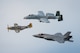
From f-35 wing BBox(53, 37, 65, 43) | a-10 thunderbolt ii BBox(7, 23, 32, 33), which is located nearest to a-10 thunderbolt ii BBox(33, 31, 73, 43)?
f-35 wing BBox(53, 37, 65, 43)

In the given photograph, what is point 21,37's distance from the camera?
2873mm

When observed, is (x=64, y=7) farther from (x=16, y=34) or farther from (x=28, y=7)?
(x=16, y=34)

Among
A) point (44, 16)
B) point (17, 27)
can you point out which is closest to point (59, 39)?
point (44, 16)

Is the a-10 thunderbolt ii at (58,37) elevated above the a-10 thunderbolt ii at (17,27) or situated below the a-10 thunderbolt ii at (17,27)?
below

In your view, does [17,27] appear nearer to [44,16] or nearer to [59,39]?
[44,16]

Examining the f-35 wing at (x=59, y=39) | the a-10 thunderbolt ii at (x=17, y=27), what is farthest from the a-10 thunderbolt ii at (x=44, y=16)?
the f-35 wing at (x=59, y=39)

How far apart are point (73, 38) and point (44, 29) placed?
13.6 inches

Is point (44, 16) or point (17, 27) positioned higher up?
point (44, 16)

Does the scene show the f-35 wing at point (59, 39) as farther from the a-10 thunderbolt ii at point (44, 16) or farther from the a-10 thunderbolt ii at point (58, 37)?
the a-10 thunderbolt ii at point (44, 16)

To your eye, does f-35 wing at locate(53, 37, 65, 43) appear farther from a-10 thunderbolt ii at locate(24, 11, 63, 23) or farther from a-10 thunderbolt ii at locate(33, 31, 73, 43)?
a-10 thunderbolt ii at locate(24, 11, 63, 23)
